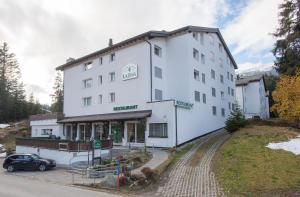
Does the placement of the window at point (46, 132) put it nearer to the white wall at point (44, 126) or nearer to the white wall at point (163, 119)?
the white wall at point (44, 126)

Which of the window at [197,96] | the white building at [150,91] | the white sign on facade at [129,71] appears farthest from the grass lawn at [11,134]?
the window at [197,96]

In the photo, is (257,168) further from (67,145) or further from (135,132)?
(135,132)

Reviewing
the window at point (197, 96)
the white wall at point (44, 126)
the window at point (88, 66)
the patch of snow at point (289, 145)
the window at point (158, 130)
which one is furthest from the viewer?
the white wall at point (44, 126)

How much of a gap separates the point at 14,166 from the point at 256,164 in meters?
19.5

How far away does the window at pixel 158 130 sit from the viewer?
28.8m

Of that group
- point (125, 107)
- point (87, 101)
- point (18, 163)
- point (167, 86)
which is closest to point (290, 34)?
point (167, 86)

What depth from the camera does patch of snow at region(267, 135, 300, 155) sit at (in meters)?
20.7

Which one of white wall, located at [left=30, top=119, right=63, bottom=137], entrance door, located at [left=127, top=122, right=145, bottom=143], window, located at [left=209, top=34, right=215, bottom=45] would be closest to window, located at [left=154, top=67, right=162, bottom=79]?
entrance door, located at [left=127, top=122, right=145, bottom=143]

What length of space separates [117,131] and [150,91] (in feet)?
21.3

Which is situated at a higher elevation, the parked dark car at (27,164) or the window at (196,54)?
the window at (196,54)

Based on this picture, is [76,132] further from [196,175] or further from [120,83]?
[196,175]

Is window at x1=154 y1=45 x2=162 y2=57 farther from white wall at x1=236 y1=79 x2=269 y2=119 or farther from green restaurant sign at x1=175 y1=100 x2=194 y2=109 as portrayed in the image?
white wall at x1=236 y1=79 x2=269 y2=119

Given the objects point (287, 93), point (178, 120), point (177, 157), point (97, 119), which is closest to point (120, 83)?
point (97, 119)

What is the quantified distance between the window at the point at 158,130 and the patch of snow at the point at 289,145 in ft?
32.9
